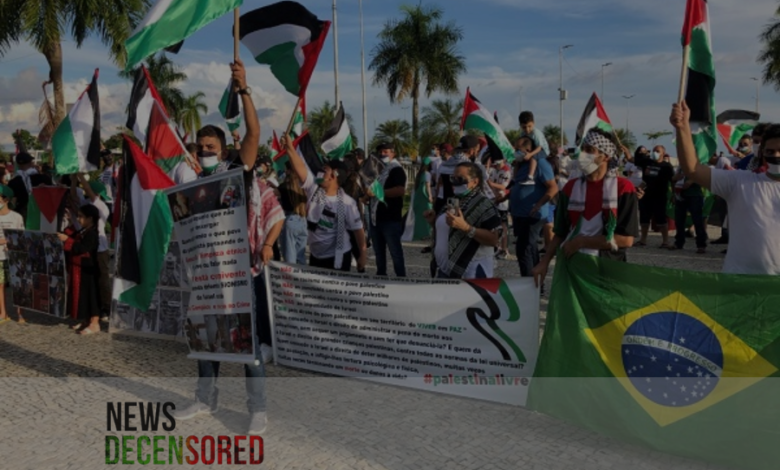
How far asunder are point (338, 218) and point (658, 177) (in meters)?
9.00

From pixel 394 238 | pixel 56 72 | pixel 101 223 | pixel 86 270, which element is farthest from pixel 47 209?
pixel 56 72

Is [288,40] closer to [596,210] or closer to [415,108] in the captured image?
[596,210]

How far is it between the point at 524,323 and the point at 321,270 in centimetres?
172

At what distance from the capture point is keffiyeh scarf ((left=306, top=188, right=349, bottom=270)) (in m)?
6.79

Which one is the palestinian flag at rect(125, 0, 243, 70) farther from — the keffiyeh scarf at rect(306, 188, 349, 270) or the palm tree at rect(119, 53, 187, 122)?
the palm tree at rect(119, 53, 187, 122)

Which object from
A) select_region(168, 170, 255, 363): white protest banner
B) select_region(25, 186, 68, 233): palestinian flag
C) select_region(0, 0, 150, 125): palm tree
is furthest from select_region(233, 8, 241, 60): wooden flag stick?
select_region(0, 0, 150, 125): palm tree

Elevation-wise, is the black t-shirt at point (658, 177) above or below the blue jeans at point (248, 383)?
above

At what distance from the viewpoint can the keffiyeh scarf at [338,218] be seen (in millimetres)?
6793

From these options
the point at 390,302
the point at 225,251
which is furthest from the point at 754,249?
the point at 225,251

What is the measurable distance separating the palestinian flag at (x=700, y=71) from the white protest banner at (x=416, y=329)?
158cm

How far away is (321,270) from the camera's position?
558cm

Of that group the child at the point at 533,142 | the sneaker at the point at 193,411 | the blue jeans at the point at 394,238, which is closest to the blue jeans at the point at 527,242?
the child at the point at 533,142

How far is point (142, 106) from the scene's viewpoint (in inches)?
266

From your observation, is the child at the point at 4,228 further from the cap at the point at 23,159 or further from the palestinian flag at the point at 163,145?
the cap at the point at 23,159
